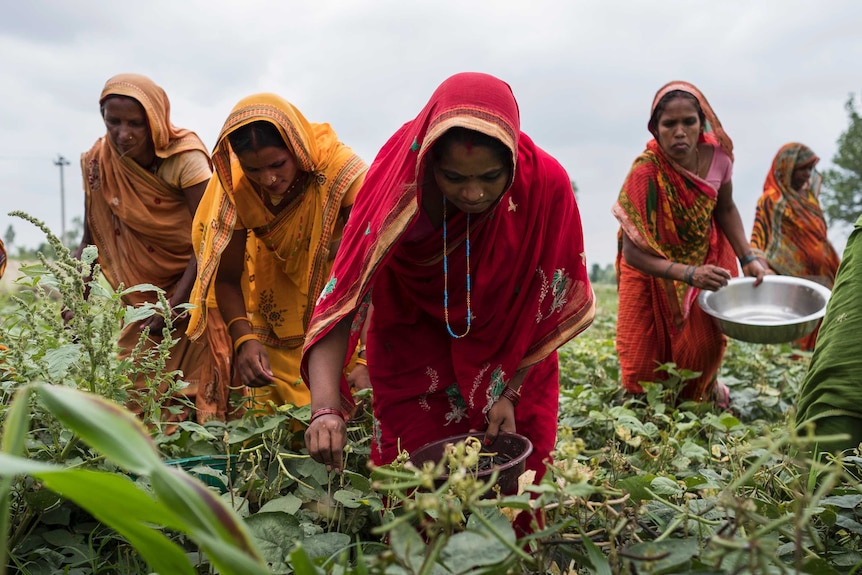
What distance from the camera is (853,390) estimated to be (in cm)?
180

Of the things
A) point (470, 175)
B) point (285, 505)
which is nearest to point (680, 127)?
point (470, 175)

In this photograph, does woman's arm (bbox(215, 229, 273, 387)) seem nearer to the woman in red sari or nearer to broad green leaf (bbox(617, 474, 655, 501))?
the woman in red sari

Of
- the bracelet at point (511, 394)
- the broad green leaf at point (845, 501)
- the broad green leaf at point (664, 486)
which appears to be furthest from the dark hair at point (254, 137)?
the broad green leaf at point (845, 501)

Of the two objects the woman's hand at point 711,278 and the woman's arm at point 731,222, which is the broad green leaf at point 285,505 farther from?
the woman's arm at point 731,222

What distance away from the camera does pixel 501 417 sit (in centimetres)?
253

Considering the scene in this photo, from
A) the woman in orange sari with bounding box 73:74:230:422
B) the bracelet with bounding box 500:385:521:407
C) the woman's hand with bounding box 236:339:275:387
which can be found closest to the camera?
the bracelet with bounding box 500:385:521:407

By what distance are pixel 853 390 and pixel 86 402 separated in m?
1.66

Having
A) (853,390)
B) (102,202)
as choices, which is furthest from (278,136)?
(853,390)

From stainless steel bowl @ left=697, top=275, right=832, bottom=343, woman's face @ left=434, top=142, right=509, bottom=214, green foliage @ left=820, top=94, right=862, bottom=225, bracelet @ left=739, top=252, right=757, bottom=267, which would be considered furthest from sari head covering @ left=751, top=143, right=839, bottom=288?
green foliage @ left=820, top=94, right=862, bottom=225

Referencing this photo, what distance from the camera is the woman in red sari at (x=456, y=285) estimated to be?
216 cm

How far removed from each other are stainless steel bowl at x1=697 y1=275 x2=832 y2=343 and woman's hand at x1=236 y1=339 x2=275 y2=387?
7.50ft

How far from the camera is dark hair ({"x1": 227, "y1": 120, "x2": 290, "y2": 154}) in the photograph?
3.15 metres

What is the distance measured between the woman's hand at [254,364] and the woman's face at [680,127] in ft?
9.10

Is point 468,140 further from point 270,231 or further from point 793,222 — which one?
point 793,222
